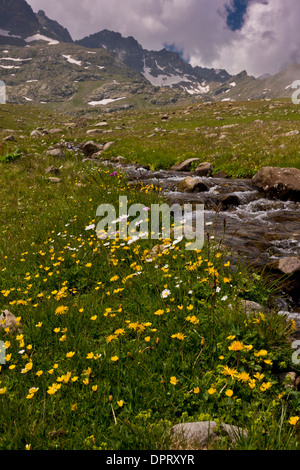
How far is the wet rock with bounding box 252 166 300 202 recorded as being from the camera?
357 inches

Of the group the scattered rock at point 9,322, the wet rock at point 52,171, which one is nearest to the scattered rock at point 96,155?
the wet rock at point 52,171

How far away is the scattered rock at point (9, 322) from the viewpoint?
138 inches

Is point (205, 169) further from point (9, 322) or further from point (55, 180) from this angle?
point (9, 322)

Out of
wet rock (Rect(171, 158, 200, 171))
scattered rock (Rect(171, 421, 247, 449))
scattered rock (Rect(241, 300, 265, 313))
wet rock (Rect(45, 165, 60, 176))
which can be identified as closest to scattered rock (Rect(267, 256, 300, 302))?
scattered rock (Rect(241, 300, 265, 313))

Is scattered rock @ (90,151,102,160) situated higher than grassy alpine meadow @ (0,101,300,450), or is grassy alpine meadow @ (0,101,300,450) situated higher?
scattered rock @ (90,151,102,160)

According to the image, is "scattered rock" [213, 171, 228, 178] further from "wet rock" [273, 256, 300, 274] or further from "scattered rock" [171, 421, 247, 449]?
"scattered rock" [171, 421, 247, 449]

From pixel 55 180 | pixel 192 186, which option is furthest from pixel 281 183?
pixel 55 180

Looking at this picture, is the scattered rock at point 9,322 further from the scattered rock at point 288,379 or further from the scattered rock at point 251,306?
the scattered rock at point 288,379

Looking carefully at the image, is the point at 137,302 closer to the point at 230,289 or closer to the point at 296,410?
the point at 230,289

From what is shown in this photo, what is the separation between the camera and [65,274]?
16.0 feet

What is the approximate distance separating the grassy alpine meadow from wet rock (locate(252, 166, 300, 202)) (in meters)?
5.77

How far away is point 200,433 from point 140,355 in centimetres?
95

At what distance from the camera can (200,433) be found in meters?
2.08

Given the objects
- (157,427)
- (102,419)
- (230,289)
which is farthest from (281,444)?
(230,289)
